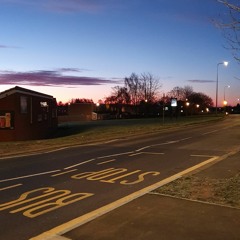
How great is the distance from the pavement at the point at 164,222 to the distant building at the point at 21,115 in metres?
24.6

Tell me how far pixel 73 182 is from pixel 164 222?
14.9 ft

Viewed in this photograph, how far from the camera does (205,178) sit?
10.1 meters

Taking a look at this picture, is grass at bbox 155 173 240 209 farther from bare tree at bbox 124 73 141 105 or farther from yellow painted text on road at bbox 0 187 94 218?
bare tree at bbox 124 73 141 105

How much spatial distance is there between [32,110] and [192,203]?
28565 mm

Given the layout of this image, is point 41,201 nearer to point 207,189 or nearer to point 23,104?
point 207,189

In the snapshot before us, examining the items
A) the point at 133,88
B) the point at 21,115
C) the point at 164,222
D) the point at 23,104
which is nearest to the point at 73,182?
the point at 164,222

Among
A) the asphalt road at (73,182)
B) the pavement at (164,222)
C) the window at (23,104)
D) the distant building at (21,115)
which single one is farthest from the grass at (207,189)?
the window at (23,104)

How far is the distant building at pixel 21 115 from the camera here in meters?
30.6

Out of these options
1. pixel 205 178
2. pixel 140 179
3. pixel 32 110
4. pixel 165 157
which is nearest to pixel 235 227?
pixel 205 178

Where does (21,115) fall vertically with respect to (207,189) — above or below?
above

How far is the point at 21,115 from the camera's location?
32250 millimetres

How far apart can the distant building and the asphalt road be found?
46.9ft

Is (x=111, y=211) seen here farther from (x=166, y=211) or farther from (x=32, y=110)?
(x=32, y=110)

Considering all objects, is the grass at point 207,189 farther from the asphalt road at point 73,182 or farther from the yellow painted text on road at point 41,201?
the yellow painted text on road at point 41,201
